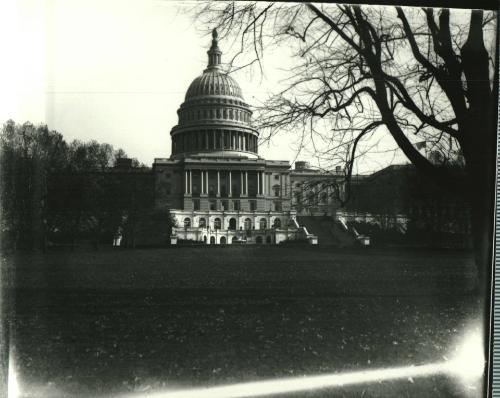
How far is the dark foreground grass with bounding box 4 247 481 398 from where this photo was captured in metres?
4.30

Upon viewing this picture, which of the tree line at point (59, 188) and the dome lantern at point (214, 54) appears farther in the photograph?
the dome lantern at point (214, 54)

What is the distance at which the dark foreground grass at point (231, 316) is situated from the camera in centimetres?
430

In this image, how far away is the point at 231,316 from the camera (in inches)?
185

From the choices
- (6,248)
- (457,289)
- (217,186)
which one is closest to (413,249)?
(457,289)

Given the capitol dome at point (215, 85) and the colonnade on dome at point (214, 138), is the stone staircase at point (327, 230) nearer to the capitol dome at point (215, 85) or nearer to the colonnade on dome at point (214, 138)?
the colonnade on dome at point (214, 138)

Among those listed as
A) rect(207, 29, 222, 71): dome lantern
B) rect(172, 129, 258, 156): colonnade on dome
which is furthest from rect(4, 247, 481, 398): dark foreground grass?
rect(207, 29, 222, 71): dome lantern

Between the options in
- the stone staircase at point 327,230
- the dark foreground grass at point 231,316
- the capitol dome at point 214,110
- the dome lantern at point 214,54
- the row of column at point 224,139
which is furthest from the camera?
the stone staircase at point 327,230

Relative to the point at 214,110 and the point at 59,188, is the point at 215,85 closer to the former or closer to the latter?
the point at 214,110

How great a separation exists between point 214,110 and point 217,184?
1.08m

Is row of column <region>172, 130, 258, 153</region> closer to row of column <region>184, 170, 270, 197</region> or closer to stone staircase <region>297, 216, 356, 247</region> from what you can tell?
row of column <region>184, 170, 270, 197</region>

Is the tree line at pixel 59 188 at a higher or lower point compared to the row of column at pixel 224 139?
lower

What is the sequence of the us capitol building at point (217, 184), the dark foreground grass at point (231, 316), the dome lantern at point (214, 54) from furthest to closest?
the us capitol building at point (217, 184) → the dome lantern at point (214, 54) → the dark foreground grass at point (231, 316)

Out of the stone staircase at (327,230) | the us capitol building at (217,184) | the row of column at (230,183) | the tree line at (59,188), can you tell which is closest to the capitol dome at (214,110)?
the us capitol building at (217,184)

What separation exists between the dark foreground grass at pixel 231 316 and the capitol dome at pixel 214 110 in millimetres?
1187
